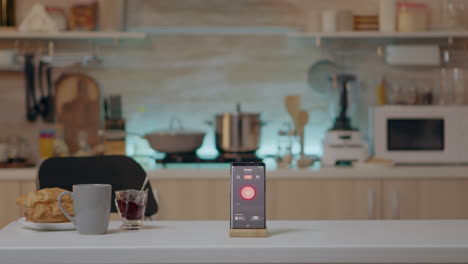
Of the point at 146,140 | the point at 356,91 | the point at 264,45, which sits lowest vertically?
the point at 146,140

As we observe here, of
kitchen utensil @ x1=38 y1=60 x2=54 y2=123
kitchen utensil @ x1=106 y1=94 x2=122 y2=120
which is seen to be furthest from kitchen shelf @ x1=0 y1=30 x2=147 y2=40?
kitchen utensil @ x1=106 y1=94 x2=122 y2=120

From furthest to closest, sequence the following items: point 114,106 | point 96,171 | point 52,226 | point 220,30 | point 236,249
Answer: point 220,30 → point 114,106 → point 96,171 → point 52,226 → point 236,249

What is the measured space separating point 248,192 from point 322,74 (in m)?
2.60

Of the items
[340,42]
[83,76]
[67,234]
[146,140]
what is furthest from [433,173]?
[67,234]

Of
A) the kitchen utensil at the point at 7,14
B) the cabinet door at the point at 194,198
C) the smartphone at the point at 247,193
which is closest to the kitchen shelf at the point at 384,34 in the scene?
the cabinet door at the point at 194,198

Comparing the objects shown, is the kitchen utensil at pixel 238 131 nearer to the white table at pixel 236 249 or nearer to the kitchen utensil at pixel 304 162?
the kitchen utensil at pixel 304 162

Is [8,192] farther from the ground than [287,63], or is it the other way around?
[287,63]

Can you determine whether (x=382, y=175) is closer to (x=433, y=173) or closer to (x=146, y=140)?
(x=433, y=173)

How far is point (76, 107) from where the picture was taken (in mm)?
4008

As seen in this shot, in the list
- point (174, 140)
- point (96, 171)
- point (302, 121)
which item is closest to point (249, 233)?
point (96, 171)

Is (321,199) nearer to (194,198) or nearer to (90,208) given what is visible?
(194,198)

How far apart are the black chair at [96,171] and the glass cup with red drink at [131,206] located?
0.67 m

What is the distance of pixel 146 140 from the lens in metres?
3.97

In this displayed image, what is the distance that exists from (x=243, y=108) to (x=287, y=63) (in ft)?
1.26
